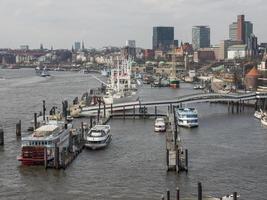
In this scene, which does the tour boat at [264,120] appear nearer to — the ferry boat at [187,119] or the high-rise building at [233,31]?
the ferry boat at [187,119]

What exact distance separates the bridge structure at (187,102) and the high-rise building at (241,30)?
126027 millimetres

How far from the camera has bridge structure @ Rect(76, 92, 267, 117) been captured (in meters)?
39.5

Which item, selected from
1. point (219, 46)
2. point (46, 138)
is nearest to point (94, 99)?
point (46, 138)

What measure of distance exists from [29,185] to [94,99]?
980 inches

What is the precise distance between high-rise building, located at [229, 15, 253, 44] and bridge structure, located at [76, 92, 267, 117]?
12603 centimetres

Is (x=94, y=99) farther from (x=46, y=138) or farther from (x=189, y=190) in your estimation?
(x=189, y=190)

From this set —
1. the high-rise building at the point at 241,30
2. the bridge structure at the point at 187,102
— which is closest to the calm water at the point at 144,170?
the bridge structure at the point at 187,102

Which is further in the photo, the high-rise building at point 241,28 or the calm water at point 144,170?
the high-rise building at point 241,28

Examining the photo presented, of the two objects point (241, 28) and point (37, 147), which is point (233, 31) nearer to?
point (241, 28)

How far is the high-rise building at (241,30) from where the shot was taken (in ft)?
571

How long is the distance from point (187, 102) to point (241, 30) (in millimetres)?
136993

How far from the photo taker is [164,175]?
857 inches

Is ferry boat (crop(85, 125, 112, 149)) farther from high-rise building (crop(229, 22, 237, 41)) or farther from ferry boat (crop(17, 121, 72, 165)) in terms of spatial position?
high-rise building (crop(229, 22, 237, 41))

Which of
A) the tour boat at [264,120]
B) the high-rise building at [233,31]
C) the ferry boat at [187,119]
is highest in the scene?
the high-rise building at [233,31]
